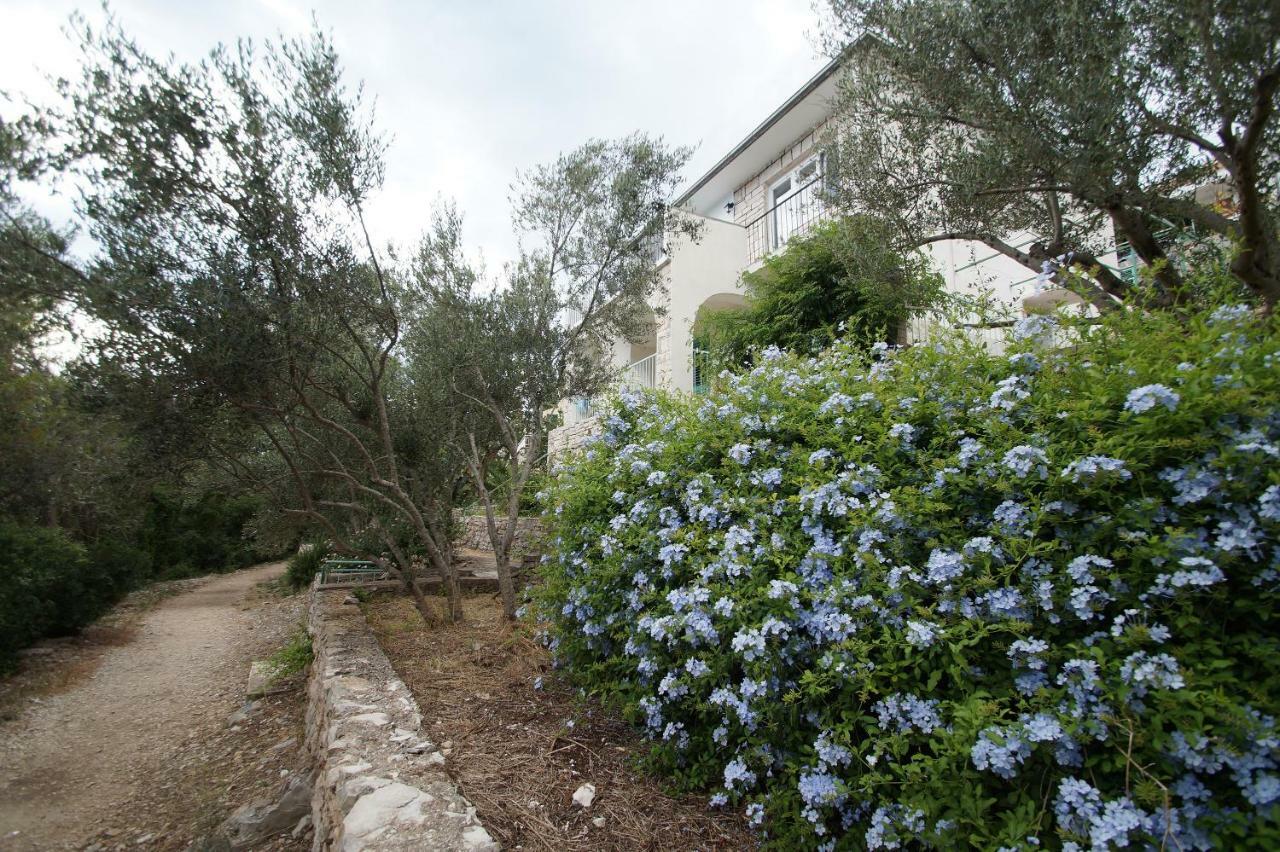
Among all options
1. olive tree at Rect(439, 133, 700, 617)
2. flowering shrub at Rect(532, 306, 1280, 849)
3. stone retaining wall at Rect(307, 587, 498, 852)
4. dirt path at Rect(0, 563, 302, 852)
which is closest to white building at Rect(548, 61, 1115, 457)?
olive tree at Rect(439, 133, 700, 617)

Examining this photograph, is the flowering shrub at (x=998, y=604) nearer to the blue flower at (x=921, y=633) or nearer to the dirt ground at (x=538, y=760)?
the blue flower at (x=921, y=633)

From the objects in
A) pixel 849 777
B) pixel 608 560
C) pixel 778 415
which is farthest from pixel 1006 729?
pixel 608 560

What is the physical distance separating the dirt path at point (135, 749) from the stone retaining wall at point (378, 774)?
98 centimetres

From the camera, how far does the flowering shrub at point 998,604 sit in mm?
1262

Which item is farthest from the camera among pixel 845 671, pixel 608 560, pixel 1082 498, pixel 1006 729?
pixel 608 560

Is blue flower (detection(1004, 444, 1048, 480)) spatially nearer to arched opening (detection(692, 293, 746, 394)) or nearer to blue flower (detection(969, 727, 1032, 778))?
blue flower (detection(969, 727, 1032, 778))

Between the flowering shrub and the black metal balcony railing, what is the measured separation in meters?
7.59

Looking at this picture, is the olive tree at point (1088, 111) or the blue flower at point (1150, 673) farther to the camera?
the olive tree at point (1088, 111)

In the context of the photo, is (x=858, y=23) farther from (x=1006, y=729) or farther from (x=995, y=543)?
(x=1006, y=729)

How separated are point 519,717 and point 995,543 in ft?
8.42

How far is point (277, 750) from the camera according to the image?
450 cm

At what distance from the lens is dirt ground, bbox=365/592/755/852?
2096mm

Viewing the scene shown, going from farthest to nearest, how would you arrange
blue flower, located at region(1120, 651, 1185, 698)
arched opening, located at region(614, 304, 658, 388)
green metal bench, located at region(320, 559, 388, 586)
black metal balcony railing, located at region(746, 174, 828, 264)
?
1. black metal balcony railing, located at region(746, 174, 828, 264)
2. green metal bench, located at region(320, 559, 388, 586)
3. arched opening, located at region(614, 304, 658, 388)
4. blue flower, located at region(1120, 651, 1185, 698)

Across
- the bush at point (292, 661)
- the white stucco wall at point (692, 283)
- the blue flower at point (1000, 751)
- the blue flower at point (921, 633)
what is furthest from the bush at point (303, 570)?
the blue flower at point (1000, 751)
